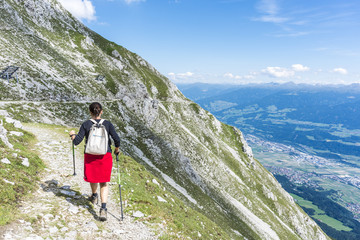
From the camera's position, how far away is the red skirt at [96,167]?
359 inches

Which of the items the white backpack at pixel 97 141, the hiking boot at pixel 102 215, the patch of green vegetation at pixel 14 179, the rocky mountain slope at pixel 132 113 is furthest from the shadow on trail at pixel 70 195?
the rocky mountain slope at pixel 132 113

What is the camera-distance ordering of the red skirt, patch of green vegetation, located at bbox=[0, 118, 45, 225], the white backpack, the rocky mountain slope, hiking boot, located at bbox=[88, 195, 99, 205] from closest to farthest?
patch of green vegetation, located at bbox=[0, 118, 45, 225], the white backpack, the red skirt, hiking boot, located at bbox=[88, 195, 99, 205], the rocky mountain slope

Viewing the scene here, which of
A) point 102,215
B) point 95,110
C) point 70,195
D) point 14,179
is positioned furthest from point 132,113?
point 102,215

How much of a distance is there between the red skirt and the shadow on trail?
86.6 inches

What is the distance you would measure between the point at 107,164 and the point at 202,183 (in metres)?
63.2

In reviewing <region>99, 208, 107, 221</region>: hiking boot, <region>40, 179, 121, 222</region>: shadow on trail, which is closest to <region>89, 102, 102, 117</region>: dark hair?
<region>99, 208, 107, 221</region>: hiking boot

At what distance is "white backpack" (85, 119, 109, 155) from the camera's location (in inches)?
339

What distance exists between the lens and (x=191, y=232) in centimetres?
1320

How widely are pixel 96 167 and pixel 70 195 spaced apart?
3594 millimetres

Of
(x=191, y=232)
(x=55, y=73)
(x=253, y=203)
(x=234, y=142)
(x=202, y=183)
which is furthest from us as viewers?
(x=234, y=142)

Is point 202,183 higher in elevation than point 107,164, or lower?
lower

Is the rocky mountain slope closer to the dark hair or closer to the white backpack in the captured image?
the dark hair

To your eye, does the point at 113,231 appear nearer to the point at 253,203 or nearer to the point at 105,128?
the point at 105,128

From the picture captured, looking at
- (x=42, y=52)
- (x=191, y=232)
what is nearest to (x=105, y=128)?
(x=191, y=232)
